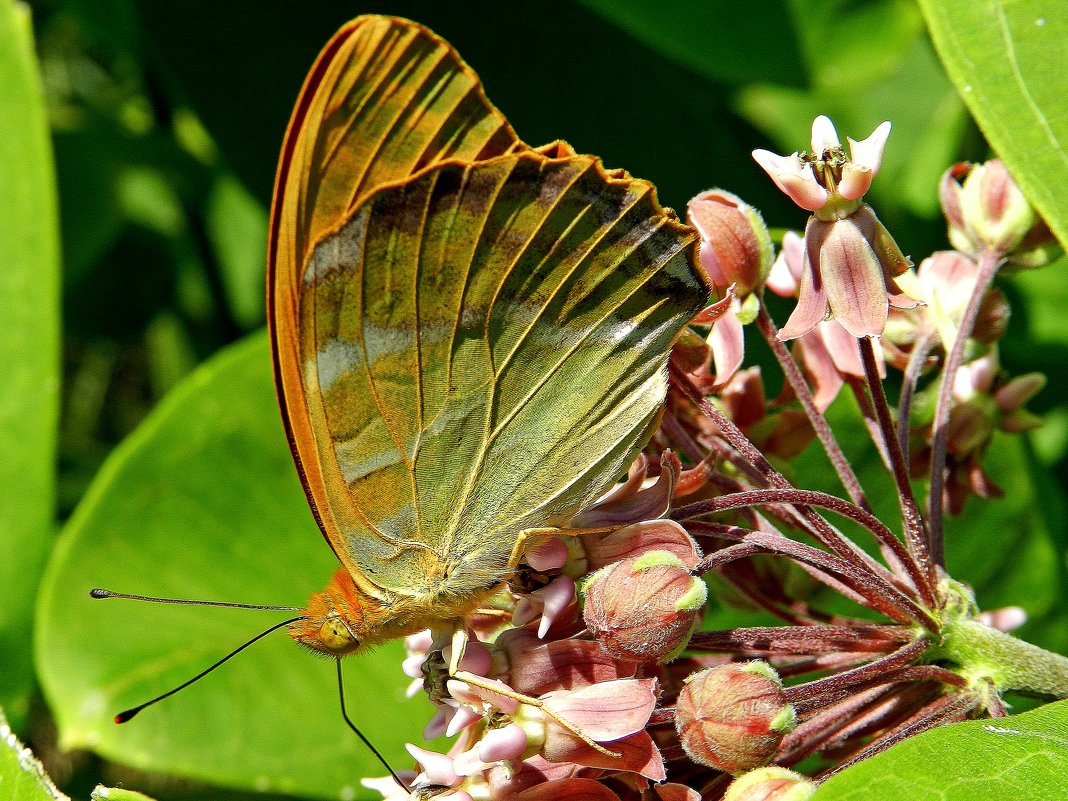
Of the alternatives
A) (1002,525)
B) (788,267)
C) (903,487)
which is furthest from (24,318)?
(1002,525)

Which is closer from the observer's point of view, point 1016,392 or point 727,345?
point 727,345

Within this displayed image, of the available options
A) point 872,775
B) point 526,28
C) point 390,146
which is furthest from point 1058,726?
point 526,28

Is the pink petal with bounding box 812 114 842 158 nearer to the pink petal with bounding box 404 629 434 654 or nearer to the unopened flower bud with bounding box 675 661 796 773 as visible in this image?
the unopened flower bud with bounding box 675 661 796 773

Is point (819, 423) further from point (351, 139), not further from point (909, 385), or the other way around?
point (351, 139)

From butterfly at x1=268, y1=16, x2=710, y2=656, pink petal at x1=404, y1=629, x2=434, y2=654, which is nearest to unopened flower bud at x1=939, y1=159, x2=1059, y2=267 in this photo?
butterfly at x1=268, y1=16, x2=710, y2=656

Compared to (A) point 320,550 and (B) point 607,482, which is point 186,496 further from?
(B) point 607,482

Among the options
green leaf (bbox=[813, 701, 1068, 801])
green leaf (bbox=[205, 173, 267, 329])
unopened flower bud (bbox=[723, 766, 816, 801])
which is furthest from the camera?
green leaf (bbox=[205, 173, 267, 329])

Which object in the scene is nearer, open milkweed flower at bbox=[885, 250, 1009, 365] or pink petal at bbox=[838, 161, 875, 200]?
pink petal at bbox=[838, 161, 875, 200]
